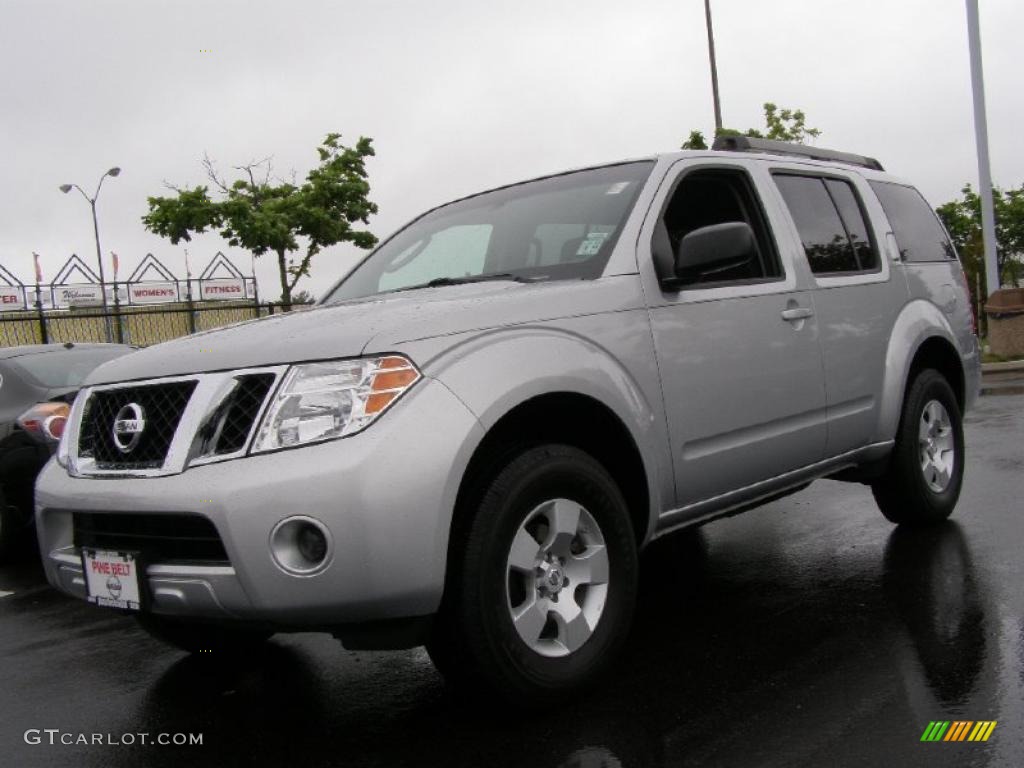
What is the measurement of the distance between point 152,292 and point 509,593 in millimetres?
46807

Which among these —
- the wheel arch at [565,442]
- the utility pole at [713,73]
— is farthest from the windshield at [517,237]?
the utility pole at [713,73]

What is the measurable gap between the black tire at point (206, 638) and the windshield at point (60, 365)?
3.32 meters

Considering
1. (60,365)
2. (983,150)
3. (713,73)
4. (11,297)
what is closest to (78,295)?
(11,297)

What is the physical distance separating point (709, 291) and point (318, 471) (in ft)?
6.10

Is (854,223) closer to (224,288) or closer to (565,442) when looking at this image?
(565,442)

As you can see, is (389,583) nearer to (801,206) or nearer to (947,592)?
(947,592)

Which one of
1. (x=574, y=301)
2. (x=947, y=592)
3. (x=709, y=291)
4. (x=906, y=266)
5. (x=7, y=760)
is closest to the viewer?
(x=7, y=760)

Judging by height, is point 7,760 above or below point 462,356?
below

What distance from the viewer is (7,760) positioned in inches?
123

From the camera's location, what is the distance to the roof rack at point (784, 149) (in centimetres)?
482

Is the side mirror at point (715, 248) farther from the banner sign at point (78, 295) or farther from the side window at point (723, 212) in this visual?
the banner sign at point (78, 295)

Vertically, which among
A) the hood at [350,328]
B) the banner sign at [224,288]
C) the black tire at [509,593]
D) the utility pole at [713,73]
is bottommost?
the black tire at [509,593]

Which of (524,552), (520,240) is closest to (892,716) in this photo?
(524,552)

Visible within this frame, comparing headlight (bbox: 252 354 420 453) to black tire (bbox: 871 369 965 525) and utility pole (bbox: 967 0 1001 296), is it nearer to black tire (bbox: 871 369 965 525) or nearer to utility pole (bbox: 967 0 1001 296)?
black tire (bbox: 871 369 965 525)
